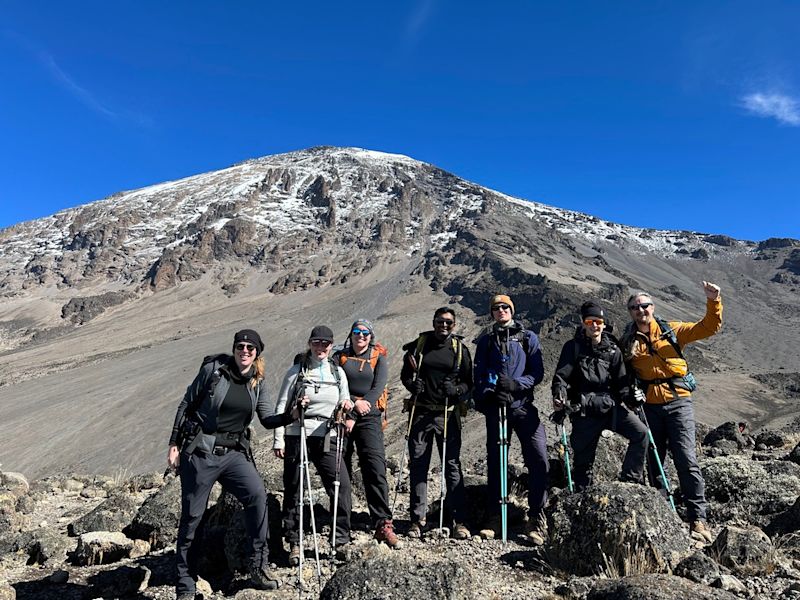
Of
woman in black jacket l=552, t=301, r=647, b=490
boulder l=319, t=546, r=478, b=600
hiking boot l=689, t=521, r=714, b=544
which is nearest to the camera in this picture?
boulder l=319, t=546, r=478, b=600

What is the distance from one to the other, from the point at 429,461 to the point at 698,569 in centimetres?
226

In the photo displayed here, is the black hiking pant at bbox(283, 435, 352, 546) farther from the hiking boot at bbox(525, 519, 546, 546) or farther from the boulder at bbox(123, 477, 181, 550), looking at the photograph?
the boulder at bbox(123, 477, 181, 550)

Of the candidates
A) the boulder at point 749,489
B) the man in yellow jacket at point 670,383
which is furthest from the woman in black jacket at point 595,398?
the boulder at point 749,489

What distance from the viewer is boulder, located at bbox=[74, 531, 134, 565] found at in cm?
483

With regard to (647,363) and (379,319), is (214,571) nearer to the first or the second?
(647,363)

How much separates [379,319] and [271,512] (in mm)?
53624

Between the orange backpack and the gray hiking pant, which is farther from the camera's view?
the orange backpack

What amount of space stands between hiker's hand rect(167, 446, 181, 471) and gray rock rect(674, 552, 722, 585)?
340 centimetres

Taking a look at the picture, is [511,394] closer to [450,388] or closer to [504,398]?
[504,398]

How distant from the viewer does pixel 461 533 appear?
14.2ft

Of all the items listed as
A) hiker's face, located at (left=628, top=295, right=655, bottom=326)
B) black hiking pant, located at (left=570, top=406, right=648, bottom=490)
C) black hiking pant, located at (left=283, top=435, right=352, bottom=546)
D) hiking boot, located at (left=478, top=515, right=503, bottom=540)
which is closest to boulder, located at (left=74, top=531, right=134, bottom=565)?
black hiking pant, located at (left=283, top=435, right=352, bottom=546)

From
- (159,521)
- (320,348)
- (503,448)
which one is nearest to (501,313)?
(503,448)

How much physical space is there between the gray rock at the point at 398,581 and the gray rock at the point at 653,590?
716 millimetres

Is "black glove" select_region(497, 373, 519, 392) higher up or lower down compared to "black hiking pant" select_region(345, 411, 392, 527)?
higher up
